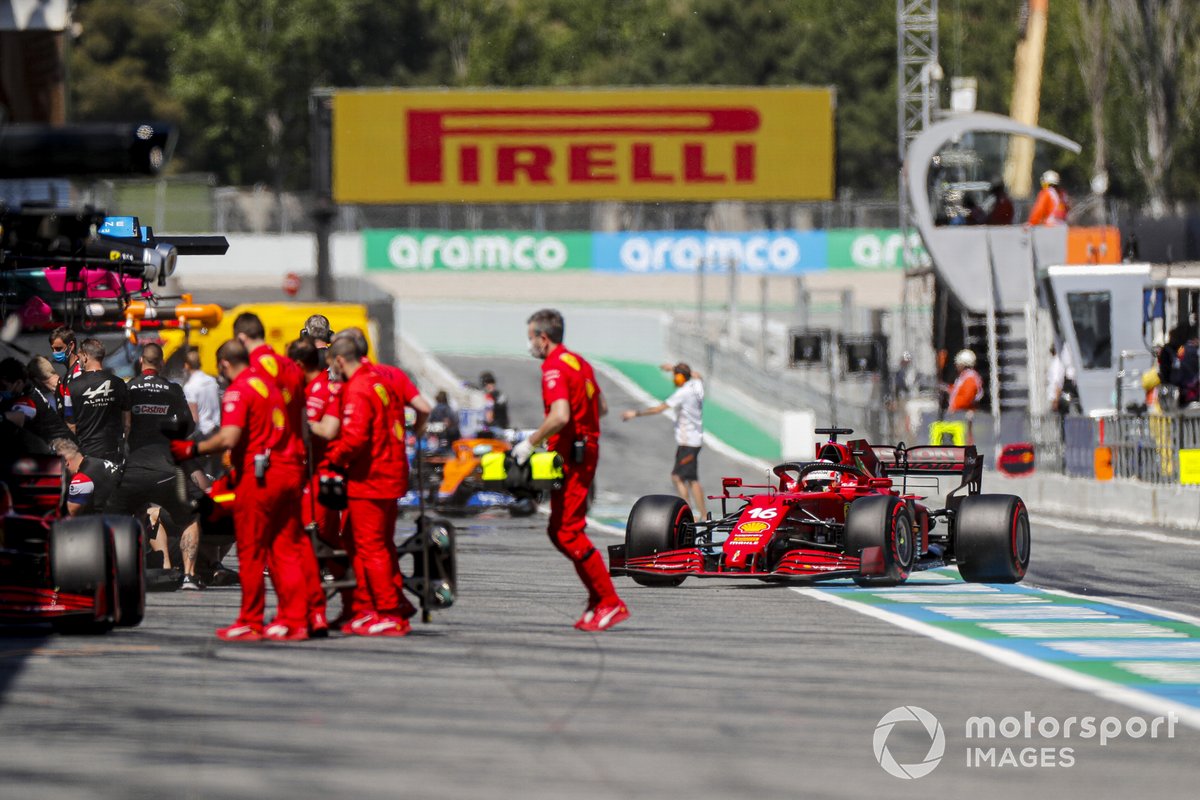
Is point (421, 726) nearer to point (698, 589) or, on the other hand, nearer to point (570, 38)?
point (698, 589)

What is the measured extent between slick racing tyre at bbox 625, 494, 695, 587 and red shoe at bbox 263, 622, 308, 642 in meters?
3.63

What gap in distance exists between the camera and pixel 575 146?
2250 inches

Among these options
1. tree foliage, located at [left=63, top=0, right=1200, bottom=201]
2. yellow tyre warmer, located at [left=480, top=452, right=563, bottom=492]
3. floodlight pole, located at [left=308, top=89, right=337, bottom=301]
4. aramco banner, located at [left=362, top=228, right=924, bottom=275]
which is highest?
tree foliage, located at [left=63, top=0, right=1200, bottom=201]

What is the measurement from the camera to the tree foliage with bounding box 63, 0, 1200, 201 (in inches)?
3155

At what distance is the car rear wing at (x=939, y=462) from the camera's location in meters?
16.3

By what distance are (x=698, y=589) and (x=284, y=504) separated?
14.1ft

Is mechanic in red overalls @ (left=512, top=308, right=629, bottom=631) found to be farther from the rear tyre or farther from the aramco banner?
the aramco banner

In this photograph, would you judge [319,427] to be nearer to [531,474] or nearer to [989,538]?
[531,474]

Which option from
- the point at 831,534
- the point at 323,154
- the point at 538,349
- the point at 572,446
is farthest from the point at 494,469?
the point at 323,154

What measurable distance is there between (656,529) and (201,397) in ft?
19.7

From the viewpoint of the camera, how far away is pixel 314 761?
8266mm

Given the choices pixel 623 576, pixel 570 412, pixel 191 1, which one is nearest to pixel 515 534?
pixel 623 576

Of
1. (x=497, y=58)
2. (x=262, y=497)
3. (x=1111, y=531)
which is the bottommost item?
(x=1111, y=531)

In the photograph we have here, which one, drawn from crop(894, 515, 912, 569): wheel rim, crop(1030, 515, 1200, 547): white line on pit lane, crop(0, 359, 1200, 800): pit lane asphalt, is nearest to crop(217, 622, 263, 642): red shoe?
crop(0, 359, 1200, 800): pit lane asphalt
